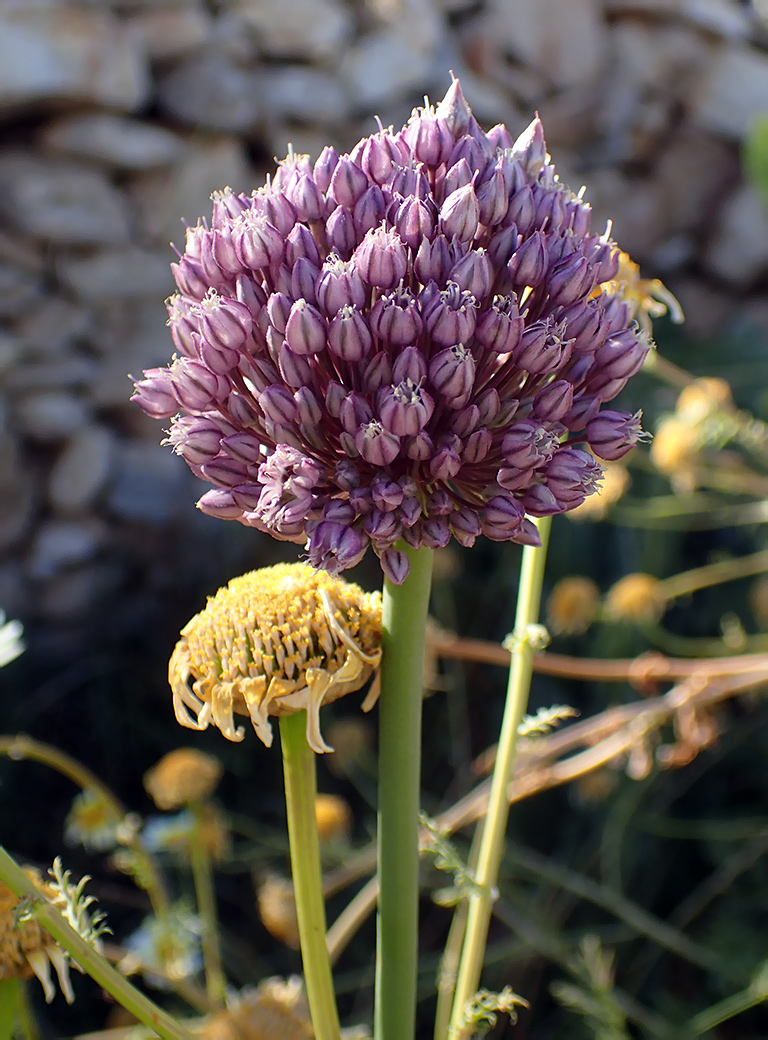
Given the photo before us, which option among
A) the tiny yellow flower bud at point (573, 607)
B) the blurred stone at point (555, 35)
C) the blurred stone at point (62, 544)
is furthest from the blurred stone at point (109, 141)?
the tiny yellow flower bud at point (573, 607)

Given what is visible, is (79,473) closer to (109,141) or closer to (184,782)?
(109,141)

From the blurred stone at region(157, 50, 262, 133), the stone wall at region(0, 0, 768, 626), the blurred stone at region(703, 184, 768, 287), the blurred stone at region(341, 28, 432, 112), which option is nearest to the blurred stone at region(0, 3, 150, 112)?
the stone wall at region(0, 0, 768, 626)

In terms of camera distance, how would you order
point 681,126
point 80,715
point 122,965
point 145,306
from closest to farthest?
point 122,965, point 80,715, point 145,306, point 681,126

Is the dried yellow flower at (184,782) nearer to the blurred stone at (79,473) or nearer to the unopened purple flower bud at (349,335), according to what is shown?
the unopened purple flower bud at (349,335)

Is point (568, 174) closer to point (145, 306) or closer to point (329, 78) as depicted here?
point (329, 78)

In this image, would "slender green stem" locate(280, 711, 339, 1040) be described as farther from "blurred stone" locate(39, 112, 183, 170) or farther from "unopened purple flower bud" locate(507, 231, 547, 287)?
"blurred stone" locate(39, 112, 183, 170)

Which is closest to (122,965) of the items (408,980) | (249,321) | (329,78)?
(408,980)
